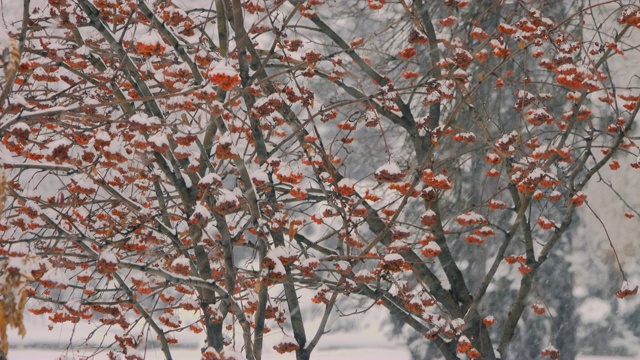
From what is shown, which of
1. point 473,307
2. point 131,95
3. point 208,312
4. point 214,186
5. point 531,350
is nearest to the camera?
point 214,186

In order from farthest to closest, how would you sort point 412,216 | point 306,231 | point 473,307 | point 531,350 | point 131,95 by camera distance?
point 306,231 → point 531,350 → point 412,216 → point 473,307 → point 131,95

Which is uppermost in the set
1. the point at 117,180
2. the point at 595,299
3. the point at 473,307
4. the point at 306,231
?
the point at 306,231

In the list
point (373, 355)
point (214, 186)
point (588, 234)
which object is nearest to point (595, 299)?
point (588, 234)

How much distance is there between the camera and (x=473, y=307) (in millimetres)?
5734

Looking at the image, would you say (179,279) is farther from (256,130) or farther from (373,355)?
(373,355)

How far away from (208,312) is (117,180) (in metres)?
1.36

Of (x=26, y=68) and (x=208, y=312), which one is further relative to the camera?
(x=208, y=312)

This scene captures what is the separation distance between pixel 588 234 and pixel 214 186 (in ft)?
28.2

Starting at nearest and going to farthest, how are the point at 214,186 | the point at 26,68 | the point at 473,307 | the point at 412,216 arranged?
1. the point at 214,186
2. the point at 26,68
3. the point at 473,307
4. the point at 412,216

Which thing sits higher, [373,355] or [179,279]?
[373,355]

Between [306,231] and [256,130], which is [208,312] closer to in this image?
[256,130]

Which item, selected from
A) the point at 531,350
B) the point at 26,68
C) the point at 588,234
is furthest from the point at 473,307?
the point at 588,234

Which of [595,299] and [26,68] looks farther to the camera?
[595,299]

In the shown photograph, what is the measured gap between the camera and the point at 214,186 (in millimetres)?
3523
